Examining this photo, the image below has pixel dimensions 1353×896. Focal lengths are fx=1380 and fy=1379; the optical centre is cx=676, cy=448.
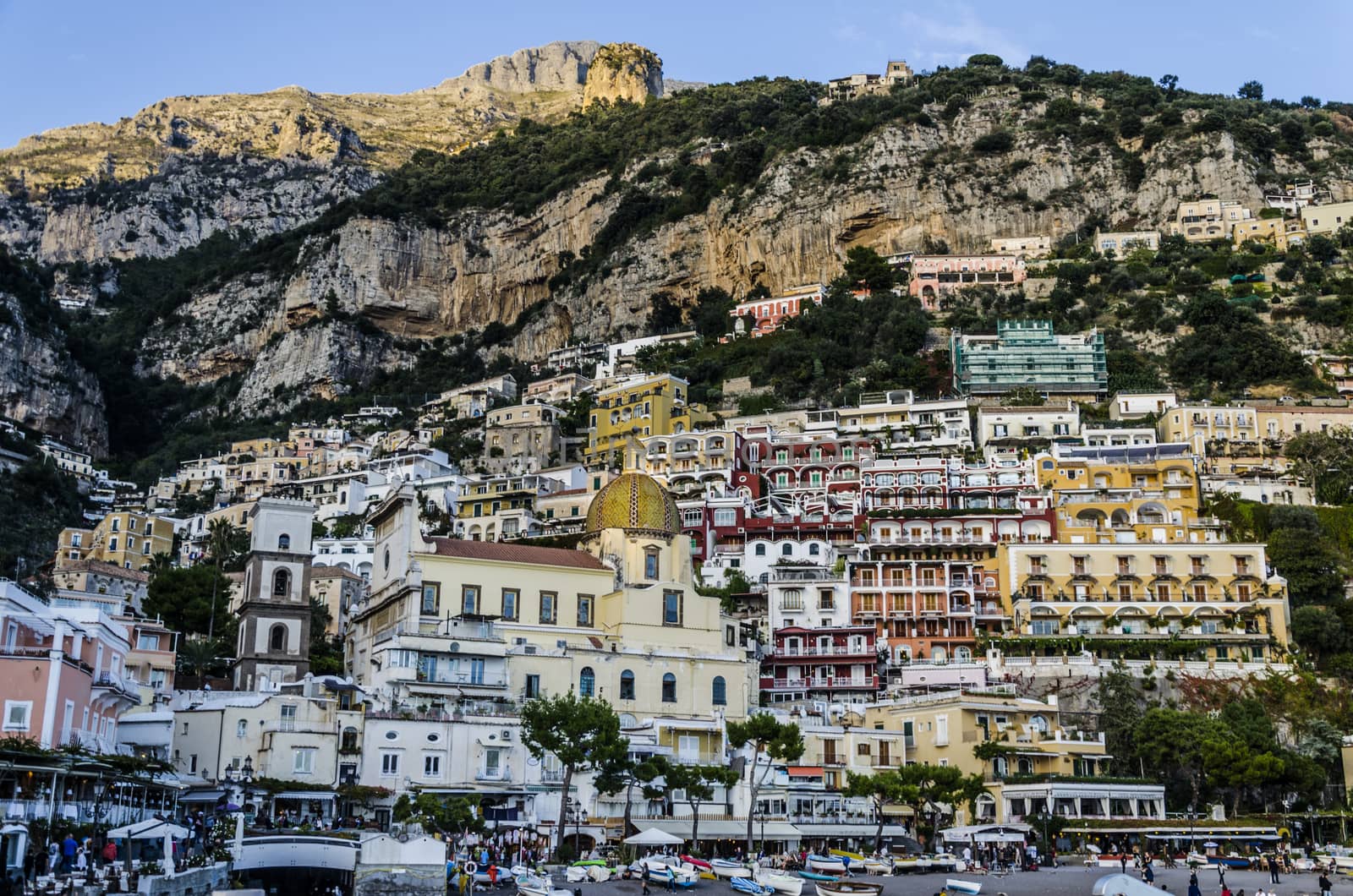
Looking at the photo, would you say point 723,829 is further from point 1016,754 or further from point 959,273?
point 959,273

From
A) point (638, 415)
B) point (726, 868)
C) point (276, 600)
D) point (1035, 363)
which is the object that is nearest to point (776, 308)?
point (638, 415)

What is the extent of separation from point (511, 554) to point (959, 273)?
91.4m

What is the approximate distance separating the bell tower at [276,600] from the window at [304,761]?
15.4 metres

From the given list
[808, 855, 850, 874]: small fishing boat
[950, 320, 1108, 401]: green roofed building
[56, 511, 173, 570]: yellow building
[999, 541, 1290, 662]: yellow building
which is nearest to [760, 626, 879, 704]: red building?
[999, 541, 1290, 662]: yellow building

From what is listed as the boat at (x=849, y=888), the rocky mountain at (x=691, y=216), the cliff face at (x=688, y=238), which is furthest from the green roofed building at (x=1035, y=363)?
the boat at (x=849, y=888)

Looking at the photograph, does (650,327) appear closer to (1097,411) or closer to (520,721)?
(1097,411)

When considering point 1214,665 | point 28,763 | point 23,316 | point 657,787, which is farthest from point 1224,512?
point 23,316

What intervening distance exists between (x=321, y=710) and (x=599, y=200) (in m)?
135

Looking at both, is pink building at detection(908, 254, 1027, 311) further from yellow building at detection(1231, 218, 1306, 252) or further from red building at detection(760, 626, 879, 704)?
red building at detection(760, 626, 879, 704)

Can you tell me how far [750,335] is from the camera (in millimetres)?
147750

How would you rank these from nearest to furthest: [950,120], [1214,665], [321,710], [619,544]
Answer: [321,710]
[619,544]
[1214,665]
[950,120]

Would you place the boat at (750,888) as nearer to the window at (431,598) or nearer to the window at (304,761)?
the window at (304,761)

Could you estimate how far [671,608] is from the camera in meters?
69.9

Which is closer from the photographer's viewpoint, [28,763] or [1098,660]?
[28,763]
